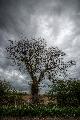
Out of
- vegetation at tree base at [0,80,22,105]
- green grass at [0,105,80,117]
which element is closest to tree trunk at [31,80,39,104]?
vegetation at tree base at [0,80,22,105]

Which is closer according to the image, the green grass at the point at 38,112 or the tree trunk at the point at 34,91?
the green grass at the point at 38,112

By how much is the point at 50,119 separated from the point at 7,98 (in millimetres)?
16374

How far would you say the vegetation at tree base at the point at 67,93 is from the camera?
Answer: 30656 mm

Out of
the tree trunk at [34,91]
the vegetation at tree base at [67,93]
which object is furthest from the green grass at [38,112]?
→ the tree trunk at [34,91]

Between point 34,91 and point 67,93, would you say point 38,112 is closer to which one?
point 67,93

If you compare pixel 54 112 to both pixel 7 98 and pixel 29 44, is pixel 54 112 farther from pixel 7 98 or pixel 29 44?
pixel 29 44

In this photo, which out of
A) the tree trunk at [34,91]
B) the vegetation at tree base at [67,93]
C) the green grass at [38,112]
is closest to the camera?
the green grass at [38,112]

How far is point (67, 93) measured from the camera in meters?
30.9

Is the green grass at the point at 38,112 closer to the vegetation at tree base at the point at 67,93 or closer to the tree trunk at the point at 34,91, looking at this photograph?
the vegetation at tree base at the point at 67,93

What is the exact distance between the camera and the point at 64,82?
108ft

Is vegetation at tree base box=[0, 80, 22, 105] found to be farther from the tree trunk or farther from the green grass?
the green grass

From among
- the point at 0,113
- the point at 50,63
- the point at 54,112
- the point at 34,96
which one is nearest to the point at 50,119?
the point at 54,112

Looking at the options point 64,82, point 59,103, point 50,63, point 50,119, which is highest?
point 50,63

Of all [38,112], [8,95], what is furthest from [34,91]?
[38,112]
